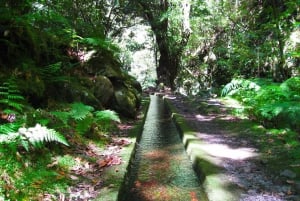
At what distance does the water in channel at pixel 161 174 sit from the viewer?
14.2ft

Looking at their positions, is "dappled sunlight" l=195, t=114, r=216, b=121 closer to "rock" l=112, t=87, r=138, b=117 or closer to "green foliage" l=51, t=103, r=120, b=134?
"rock" l=112, t=87, r=138, b=117

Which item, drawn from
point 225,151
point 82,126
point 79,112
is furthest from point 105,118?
point 225,151

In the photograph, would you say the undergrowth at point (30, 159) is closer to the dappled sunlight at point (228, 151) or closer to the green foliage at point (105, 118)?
the green foliage at point (105, 118)

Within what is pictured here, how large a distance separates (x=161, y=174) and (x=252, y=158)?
144cm

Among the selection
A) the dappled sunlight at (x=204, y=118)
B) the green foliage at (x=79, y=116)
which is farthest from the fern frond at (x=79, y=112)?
the dappled sunlight at (x=204, y=118)

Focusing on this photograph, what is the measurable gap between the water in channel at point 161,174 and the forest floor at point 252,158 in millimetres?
510

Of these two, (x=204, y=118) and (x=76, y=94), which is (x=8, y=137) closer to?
(x=76, y=94)

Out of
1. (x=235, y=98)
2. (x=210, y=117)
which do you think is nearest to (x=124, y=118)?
(x=210, y=117)

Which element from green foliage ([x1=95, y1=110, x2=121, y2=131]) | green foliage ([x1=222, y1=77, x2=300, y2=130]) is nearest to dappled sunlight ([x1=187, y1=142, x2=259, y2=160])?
green foliage ([x1=222, y1=77, x2=300, y2=130])

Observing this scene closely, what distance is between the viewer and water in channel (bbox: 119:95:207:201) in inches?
170

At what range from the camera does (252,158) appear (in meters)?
5.21

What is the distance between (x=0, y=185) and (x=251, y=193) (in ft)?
8.80

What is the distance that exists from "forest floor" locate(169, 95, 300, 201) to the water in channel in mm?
510

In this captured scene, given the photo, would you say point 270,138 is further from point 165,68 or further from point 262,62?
point 165,68
